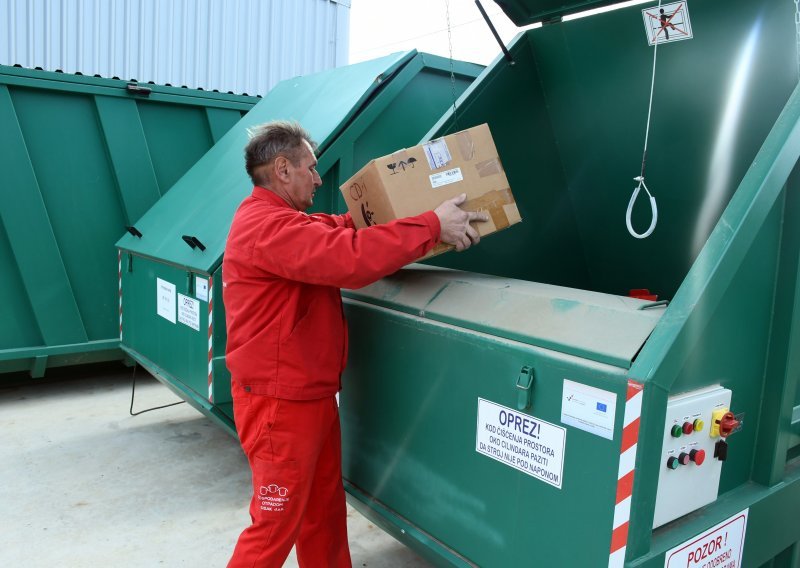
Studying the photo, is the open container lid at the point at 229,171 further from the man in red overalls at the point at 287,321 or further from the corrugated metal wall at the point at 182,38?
the corrugated metal wall at the point at 182,38

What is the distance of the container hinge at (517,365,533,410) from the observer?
4.83ft

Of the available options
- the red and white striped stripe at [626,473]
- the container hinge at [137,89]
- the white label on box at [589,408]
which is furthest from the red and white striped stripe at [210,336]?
the container hinge at [137,89]

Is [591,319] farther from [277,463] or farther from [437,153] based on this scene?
[277,463]

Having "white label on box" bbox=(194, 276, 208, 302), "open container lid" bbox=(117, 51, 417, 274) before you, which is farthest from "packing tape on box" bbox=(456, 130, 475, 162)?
"white label on box" bbox=(194, 276, 208, 302)

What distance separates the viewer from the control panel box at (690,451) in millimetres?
1355

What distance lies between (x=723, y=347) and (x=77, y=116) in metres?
4.27

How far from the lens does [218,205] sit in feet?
10.6

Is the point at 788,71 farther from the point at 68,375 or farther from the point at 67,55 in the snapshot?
the point at 67,55

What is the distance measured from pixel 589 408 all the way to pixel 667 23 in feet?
4.83

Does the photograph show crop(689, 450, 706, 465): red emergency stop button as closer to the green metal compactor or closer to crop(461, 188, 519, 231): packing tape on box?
the green metal compactor

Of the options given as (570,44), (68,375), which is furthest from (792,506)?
(68,375)

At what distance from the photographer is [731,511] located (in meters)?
1.54

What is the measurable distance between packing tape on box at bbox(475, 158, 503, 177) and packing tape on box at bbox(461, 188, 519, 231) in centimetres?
6

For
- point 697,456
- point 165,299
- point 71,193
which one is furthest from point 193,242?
point 697,456
